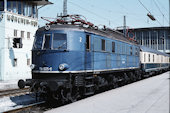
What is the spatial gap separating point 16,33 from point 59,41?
19292 mm

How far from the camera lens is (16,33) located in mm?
29109

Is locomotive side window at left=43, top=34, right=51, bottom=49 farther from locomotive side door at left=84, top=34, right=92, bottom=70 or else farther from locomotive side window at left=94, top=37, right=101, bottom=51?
locomotive side window at left=94, top=37, right=101, bottom=51

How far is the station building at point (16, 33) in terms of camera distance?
27578 millimetres

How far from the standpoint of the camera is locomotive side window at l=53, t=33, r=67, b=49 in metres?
11.1

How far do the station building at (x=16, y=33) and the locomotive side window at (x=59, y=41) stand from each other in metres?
15.1

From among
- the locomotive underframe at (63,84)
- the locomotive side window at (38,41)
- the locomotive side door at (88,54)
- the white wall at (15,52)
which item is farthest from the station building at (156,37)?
the locomotive side window at (38,41)

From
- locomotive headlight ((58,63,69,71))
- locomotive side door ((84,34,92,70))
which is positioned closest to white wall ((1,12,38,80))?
locomotive side door ((84,34,92,70))

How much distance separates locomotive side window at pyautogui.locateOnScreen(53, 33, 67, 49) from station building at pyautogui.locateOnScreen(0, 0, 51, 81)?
15.1 m

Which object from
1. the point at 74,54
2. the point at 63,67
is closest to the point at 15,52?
the point at 74,54

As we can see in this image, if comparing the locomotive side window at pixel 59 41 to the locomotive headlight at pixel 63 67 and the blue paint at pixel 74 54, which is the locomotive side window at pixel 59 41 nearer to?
the blue paint at pixel 74 54

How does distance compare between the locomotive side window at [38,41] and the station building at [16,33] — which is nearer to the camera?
the locomotive side window at [38,41]

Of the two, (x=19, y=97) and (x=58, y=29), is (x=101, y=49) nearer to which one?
(x=58, y=29)

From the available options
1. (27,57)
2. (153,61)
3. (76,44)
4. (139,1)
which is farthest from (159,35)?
(76,44)

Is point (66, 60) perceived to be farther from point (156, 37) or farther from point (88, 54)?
point (156, 37)
